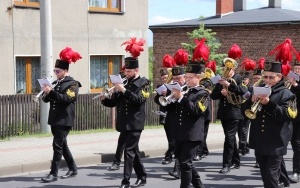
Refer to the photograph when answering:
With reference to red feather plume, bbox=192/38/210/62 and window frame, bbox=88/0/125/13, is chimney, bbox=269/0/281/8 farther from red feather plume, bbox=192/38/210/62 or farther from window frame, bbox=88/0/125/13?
red feather plume, bbox=192/38/210/62

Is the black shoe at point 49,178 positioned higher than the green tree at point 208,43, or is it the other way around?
the green tree at point 208,43

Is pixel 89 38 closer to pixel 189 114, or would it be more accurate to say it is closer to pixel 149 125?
pixel 149 125

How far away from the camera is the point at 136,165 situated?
956 cm

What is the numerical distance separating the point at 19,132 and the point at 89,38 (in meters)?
6.18

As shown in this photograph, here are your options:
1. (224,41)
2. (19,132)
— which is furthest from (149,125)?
(224,41)

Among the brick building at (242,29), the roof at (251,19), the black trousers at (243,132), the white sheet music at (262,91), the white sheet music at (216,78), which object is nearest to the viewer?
the white sheet music at (262,91)

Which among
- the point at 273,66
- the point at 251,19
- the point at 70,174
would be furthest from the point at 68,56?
the point at 251,19

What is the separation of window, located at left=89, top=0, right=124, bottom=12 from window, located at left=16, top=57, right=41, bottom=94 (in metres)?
3.00

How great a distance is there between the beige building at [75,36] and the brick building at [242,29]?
536 inches

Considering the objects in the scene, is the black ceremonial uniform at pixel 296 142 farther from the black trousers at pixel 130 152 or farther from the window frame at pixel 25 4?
the window frame at pixel 25 4

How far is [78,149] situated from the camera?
13.6 meters

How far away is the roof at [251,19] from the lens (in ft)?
116

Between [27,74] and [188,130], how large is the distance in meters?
12.7

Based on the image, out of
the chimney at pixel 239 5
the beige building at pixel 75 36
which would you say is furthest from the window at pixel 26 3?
the chimney at pixel 239 5
